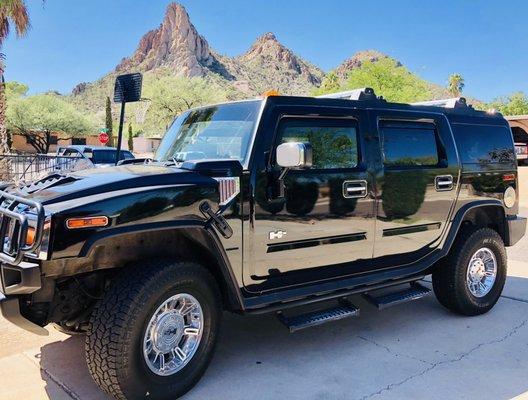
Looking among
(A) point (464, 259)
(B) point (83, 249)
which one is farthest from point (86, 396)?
(A) point (464, 259)

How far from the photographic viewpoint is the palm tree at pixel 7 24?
15070 millimetres

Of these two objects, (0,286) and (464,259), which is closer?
(0,286)

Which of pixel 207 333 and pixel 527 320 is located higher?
pixel 207 333

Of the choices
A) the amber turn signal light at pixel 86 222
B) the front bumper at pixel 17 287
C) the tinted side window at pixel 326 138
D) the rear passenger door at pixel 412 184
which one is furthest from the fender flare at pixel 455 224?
the front bumper at pixel 17 287

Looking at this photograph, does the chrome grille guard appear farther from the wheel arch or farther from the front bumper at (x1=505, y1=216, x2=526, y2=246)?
the front bumper at (x1=505, y1=216, x2=526, y2=246)

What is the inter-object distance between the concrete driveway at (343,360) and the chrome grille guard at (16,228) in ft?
3.47

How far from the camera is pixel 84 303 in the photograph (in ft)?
11.5

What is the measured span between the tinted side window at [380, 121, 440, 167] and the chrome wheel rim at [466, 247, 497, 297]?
115 cm

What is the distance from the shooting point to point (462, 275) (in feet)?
16.0

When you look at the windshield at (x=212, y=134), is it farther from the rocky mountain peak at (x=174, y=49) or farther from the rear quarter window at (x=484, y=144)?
the rocky mountain peak at (x=174, y=49)

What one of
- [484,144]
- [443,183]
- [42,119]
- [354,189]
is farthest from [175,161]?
[42,119]

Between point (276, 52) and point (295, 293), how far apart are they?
176m

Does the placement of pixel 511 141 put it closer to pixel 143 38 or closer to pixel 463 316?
pixel 463 316

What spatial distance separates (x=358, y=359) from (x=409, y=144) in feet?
6.30
